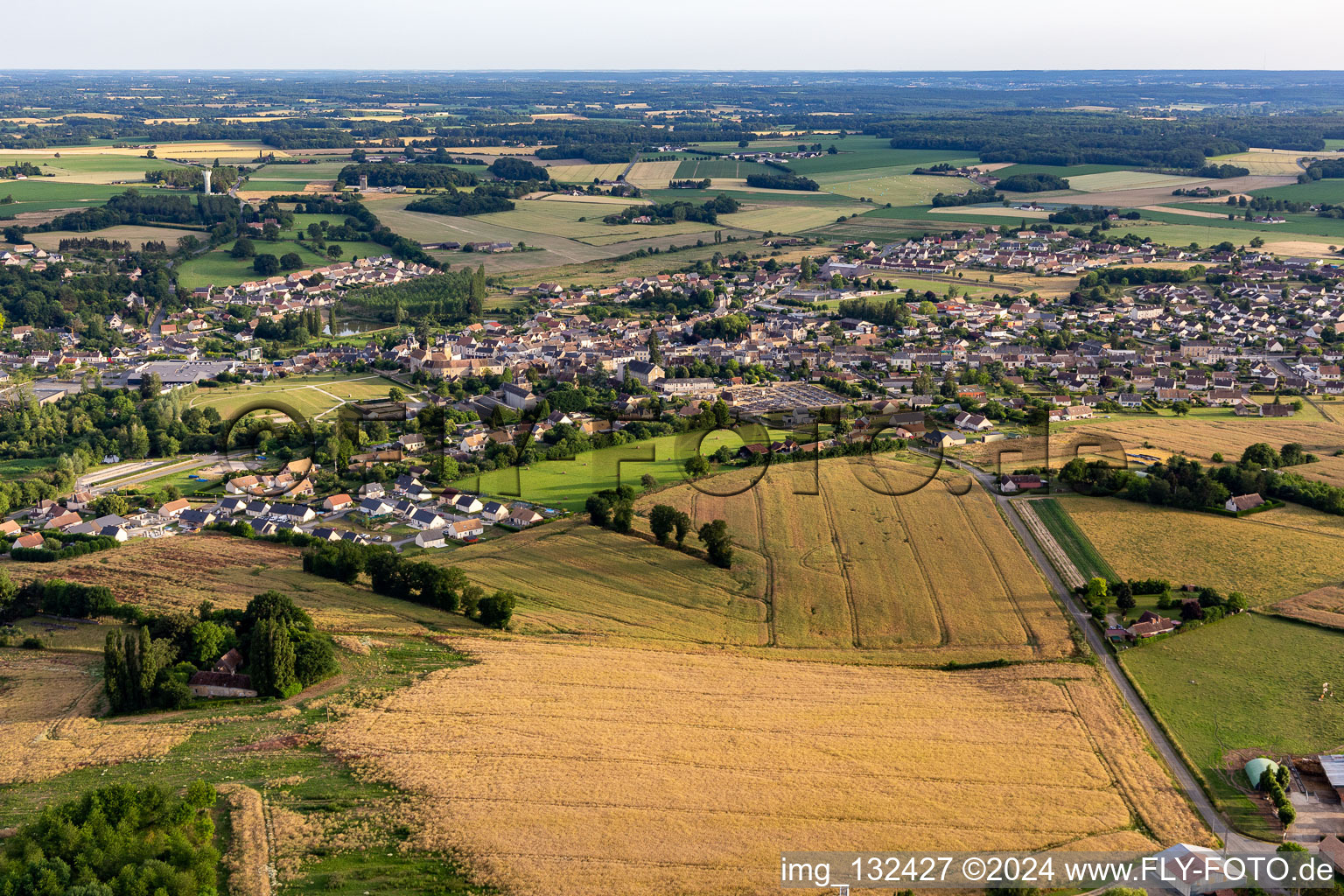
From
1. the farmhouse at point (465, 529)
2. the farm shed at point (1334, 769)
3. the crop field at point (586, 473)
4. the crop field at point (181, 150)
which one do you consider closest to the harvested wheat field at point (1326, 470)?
the farm shed at point (1334, 769)

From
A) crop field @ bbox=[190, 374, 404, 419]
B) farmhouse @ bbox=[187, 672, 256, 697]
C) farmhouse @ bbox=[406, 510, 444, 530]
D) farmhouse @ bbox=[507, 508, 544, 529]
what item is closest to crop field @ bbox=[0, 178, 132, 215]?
crop field @ bbox=[190, 374, 404, 419]

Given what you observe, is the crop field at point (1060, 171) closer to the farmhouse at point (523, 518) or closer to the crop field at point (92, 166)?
the crop field at point (92, 166)

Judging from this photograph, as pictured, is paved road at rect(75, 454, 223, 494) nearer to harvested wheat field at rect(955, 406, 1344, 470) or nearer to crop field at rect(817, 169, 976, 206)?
harvested wheat field at rect(955, 406, 1344, 470)

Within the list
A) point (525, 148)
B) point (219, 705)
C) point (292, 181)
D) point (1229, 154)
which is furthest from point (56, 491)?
point (1229, 154)

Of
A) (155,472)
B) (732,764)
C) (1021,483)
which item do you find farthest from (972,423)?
(155,472)

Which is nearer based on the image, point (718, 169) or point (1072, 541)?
point (1072, 541)

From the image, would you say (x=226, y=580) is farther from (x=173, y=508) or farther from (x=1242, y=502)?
(x=1242, y=502)
